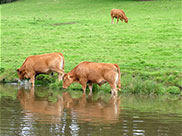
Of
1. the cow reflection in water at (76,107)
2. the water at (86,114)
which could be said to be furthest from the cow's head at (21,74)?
the cow reflection in water at (76,107)

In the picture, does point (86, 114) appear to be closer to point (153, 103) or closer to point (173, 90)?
point (153, 103)

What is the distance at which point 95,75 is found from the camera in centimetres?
1636

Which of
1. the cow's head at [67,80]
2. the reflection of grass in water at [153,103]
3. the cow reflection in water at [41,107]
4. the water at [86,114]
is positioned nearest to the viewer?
the water at [86,114]

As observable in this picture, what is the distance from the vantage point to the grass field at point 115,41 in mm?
17922

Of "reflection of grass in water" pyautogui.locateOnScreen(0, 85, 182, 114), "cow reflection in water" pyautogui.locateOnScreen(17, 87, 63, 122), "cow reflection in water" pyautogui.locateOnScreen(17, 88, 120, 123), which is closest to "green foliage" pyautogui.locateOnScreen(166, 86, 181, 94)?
"reflection of grass in water" pyautogui.locateOnScreen(0, 85, 182, 114)

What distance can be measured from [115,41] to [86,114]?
15.5 m

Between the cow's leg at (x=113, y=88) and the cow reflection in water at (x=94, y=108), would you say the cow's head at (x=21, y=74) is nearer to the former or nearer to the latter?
the cow reflection in water at (x=94, y=108)

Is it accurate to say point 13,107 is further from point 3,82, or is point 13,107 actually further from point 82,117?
→ point 3,82

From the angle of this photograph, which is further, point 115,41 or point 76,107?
point 115,41

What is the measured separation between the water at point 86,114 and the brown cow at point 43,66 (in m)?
2.35

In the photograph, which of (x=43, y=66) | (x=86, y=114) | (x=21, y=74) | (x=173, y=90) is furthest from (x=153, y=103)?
(x=21, y=74)

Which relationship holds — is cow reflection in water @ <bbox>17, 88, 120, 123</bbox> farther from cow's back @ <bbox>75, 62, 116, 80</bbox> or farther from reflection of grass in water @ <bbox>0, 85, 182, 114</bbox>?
cow's back @ <bbox>75, 62, 116, 80</bbox>

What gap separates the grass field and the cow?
2.66 feet

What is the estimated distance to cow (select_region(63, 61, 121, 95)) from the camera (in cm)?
1597
